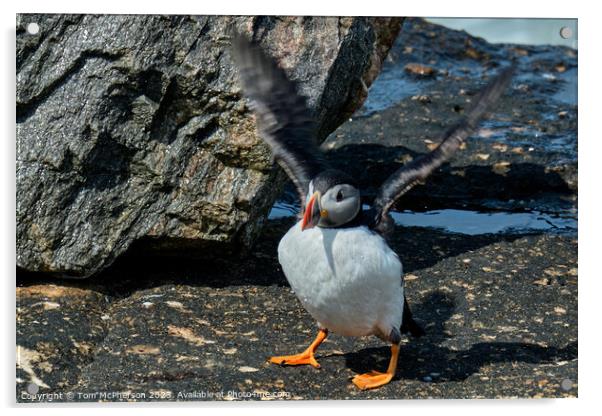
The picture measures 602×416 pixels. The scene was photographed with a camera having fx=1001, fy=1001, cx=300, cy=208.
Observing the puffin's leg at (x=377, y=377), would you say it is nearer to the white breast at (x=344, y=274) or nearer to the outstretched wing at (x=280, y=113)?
the white breast at (x=344, y=274)

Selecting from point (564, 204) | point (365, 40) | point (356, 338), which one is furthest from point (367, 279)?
point (564, 204)

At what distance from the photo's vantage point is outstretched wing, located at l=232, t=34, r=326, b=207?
4.07 meters

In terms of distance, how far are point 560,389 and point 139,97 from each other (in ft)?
7.19

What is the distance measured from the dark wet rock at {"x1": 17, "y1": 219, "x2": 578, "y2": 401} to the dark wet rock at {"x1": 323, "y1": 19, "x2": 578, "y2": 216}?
33.4 inches

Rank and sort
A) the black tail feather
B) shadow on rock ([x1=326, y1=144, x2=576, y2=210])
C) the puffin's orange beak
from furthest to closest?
shadow on rock ([x1=326, y1=144, x2=576, y2=210])
the black tail feather
the puffin's orange beak

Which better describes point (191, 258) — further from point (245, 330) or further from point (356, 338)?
point (356, 338)

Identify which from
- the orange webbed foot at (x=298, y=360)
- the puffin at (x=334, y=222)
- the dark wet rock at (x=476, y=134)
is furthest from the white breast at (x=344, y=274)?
the dark wet rock at (x=476, y=134)

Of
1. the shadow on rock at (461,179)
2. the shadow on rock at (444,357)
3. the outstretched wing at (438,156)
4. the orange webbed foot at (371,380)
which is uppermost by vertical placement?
the outstretched wing at (438,156)

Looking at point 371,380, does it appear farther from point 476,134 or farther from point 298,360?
point 476,134

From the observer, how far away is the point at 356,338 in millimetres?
4516

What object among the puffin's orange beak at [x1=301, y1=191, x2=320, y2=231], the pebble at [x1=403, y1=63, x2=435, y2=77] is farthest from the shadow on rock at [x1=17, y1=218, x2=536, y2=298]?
the pebble at [x1=403, y1=63, x2=435, y2=77]

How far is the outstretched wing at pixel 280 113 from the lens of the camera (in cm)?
407

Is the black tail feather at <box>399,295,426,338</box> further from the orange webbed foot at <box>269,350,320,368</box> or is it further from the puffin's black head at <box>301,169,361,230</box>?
the puffin's black head at <box>301,169,361,230</box>
